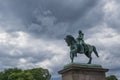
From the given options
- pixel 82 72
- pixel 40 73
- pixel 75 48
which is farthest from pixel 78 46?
pixel 40 73

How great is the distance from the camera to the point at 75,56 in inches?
1109

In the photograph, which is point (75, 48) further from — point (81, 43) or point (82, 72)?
point (82, 72)

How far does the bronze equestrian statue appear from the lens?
28.4m

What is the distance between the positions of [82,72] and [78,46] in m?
2.54

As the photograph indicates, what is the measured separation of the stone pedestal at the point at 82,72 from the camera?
27141 mm

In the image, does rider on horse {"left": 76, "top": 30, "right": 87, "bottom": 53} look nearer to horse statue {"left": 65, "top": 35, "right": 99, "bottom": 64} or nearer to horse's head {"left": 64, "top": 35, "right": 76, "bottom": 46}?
horse statue {"left": 65, "top": 35, "right": 99, "bottom": 64}

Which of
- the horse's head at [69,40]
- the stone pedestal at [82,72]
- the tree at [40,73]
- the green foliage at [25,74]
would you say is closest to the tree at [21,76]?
the green foliage at [25,74]

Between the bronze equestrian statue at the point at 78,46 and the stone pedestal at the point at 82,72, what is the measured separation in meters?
1.02

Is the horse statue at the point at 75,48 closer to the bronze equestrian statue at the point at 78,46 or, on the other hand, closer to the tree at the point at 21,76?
the bronze equestrian statue at the point at 78,46

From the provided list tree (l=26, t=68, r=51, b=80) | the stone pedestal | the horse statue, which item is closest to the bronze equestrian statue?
the horse statue

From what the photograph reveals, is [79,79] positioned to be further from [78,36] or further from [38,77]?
[38,77]

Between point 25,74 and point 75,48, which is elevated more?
point 25,74

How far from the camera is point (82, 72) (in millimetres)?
27656

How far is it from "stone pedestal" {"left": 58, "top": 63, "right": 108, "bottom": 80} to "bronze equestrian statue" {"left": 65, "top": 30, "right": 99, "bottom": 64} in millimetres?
1023
